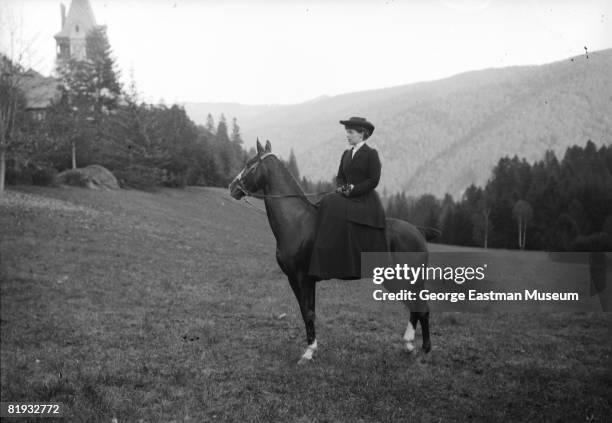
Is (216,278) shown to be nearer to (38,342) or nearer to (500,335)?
(38,342)

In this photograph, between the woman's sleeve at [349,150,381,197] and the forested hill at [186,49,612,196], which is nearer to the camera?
the woman's sleeve at [349,150,381,197]

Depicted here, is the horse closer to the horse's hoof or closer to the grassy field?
the horse's hoof

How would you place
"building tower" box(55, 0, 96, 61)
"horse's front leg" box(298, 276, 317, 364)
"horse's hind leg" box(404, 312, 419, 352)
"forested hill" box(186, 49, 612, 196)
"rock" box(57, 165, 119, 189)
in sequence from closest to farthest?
"horse's front leg" box(298, 276, 317, 364) < "horse's hind leg" box(404, 312, 419, 352) < "forested hill" box(186, 49, 612, 196) < "rock" box(57, 165, 119, 189) < "building tower" box(55, 0, 96, 61)

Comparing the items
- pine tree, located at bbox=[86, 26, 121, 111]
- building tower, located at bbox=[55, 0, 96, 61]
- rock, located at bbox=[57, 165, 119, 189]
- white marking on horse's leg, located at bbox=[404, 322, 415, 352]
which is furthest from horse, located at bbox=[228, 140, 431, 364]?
building tower, located at bbox=[55, 0, 96, 61]

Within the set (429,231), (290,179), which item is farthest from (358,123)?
(429,231)

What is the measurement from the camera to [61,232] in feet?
71.4

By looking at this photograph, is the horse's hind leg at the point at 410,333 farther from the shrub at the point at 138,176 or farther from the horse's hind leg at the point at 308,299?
the shrub at the point at 138,176

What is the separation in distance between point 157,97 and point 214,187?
20206 mm

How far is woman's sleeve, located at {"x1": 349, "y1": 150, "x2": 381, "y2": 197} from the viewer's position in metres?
6.49

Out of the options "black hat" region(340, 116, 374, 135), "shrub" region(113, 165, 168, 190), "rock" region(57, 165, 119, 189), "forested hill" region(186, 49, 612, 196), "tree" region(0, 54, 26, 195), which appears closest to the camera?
"black hat" region(340, 116, 374, 135)

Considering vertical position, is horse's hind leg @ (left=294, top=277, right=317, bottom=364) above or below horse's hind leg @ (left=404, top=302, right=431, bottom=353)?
above

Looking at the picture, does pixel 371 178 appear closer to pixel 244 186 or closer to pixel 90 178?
pixel 244 186

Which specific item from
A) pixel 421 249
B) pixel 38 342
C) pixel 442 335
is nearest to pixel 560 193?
pixel 442 335

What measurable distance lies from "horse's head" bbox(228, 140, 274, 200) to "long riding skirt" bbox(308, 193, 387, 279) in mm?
1192
